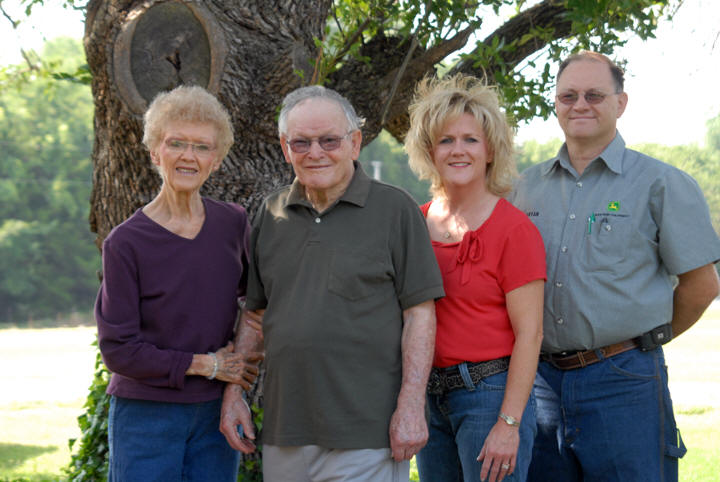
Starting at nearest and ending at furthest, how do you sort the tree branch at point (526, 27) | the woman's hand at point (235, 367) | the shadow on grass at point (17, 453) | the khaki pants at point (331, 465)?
the khaki pants at point (331, 465) → the woman's hand at point (235, 367) → the tree branch at point (526, 27) → the shadow on grass at point (17, 453)

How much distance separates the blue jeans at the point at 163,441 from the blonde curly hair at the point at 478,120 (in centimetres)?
125

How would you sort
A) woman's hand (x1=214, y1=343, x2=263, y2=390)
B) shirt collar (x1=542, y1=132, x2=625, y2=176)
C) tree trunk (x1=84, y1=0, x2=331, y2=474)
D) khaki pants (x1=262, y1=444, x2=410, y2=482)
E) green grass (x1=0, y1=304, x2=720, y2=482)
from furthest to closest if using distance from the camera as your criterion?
1. green grass (x1=0, y1=304, x2=720, y2=482)
2. tree trunk (x1=84, y1=0, x2=331, y2=474)
3. shirt collar (x1=542, y1=132, x2=625, y2=176)
4. woman's hand (x1=214, y1=343, x2=263, y2=390)
5. khaki pants (x1=262, y1=444, x2=410, y2=482)

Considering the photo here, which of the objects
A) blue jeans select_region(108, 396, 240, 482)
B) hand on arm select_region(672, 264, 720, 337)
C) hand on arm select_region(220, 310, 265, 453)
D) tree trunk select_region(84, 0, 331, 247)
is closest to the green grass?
tree trunk select_region(84, 0, 331, 247)

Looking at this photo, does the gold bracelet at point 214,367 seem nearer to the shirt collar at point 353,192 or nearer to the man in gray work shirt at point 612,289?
the shirt collar at point 353,192

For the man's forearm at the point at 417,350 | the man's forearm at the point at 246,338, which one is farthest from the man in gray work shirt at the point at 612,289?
the man's forearm at the point at 246,338

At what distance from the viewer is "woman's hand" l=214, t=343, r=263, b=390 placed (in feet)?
9.32

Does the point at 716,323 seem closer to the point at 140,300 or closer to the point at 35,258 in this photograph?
the point at 140,300

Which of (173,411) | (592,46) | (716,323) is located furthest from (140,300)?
(716,323)

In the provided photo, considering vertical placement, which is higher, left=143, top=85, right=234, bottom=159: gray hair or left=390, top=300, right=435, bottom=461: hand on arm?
left=143, top=85, right=234, bottom=159: gray hair

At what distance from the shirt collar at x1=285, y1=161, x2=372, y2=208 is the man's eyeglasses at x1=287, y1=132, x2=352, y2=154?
0.47 feet

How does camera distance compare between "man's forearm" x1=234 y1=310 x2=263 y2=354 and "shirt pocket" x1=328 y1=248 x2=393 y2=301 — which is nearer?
"shirt pocket" x1=328 y1=248 x2=393 y2=301

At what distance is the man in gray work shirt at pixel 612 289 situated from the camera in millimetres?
2969

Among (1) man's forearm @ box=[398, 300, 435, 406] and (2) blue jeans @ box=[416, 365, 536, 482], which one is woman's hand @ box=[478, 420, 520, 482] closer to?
(2) blue jeans @ box=[416, 365, 536, 482]

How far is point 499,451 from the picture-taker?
2.71 m
